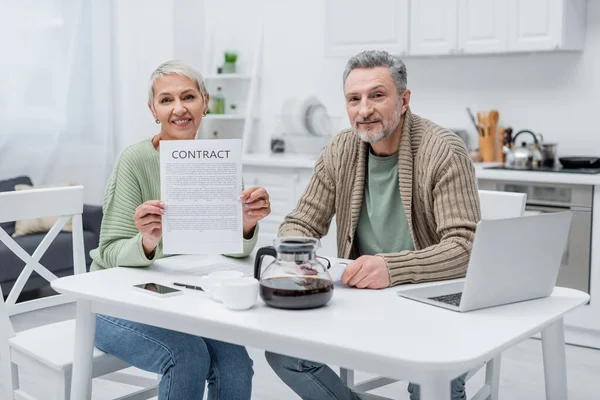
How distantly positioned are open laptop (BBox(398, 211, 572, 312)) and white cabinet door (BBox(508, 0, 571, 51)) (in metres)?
2.50

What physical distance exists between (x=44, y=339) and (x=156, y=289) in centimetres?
64

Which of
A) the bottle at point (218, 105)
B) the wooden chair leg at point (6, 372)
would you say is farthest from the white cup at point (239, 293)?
the bottle at point (218, 105)

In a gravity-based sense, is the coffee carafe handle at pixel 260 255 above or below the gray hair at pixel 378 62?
below

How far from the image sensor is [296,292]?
1619mm

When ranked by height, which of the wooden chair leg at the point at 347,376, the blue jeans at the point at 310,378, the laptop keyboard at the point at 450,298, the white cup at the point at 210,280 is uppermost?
the white cup at the point at 210,280

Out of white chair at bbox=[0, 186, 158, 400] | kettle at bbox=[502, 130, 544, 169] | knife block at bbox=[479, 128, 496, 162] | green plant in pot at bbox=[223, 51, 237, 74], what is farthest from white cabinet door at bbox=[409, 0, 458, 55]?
white chair at bbox=[0, 186, 158, 400]

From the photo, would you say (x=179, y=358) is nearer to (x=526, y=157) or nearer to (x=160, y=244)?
(x=160, y=244)

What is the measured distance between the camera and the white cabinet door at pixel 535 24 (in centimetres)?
396

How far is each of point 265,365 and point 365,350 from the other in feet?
6.95

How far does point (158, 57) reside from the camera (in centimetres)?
553

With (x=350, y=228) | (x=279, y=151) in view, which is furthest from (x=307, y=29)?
(x=350, y=228)

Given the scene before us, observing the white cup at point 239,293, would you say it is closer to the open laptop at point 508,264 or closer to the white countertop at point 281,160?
the open laptop at point 508,264

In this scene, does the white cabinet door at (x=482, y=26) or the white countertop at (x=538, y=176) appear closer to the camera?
the white countertop at (x=538, y=176)

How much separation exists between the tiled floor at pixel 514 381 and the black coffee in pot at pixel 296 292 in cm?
151
